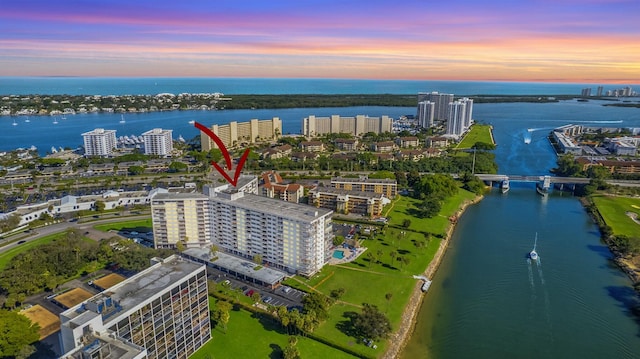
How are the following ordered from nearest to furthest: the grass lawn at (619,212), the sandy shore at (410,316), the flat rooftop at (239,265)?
1. the sandy shore at (410,316)
2. the flat rooftop at (239,265)
3. the grass lawn at (619,212)

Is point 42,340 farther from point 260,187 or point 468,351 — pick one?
point 260,187

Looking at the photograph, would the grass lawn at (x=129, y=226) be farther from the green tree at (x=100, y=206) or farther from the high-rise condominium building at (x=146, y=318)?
the high-rise condominium building at (x=146, y=318)

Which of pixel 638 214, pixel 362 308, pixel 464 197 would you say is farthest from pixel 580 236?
pixel 362 308

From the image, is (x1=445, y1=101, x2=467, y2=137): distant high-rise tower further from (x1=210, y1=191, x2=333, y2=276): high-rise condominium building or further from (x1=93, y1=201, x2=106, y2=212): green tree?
(x1=93, y1=201, x2=106, y2=212): green tree

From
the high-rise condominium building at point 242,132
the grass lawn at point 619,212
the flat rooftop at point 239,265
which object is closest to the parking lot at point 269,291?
the flat rooftop at point 239,265

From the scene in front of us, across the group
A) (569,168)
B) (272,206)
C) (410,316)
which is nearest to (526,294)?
(410,316)

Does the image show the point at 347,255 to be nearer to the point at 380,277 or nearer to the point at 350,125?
the point at 380,277

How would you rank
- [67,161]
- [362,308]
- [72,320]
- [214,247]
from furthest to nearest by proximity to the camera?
[67,161]
[214,247]
[362,308]
[72,320]
